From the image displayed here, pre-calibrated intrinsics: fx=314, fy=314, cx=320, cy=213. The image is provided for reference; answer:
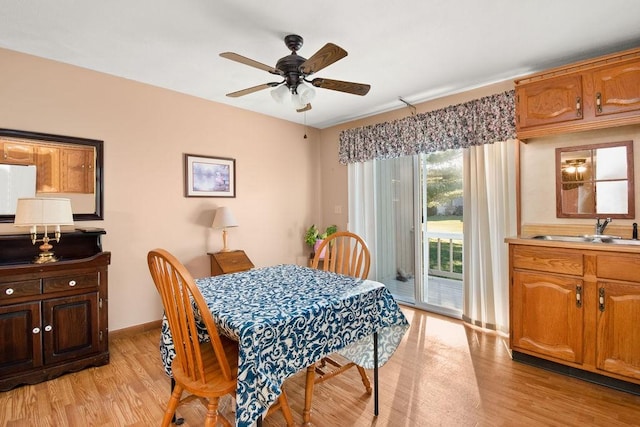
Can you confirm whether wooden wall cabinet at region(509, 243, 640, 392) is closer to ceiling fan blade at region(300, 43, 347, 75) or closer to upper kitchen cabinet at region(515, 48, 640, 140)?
upper kitchen cabinet at region(515, 48, 640, 140)

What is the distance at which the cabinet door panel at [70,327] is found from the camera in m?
2.26

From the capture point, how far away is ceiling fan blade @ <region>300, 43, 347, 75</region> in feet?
5.41

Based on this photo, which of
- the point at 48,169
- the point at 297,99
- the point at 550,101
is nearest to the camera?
the point at 297,99

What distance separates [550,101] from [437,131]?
111 centimetres

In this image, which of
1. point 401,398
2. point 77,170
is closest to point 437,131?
point 401,398

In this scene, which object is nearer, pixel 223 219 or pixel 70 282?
pixel 70 282

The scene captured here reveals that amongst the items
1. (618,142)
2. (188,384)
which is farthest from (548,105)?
(188,384)

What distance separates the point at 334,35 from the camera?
2246 mm

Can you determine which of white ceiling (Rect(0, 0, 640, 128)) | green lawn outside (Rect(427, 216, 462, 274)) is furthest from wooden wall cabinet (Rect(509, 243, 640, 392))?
white ceiling (Rect(0, 0, 640, 128))

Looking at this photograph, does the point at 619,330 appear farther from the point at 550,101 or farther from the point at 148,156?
the point at 148,156

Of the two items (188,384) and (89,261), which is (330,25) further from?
(89,261)

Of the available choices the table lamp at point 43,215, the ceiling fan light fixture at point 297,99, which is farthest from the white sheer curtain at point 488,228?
the table lamp at point 43,215

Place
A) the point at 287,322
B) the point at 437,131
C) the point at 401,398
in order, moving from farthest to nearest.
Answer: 1. the point at 437,131
2. the point at 401,398
3. the point at 287,322

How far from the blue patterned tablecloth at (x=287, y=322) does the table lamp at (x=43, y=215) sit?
1.24 m
